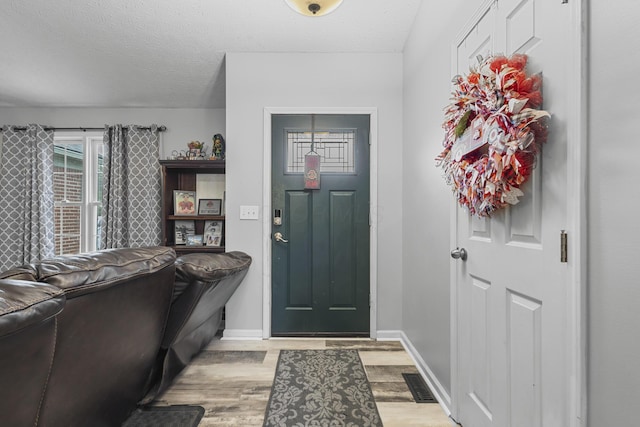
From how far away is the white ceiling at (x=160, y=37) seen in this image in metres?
2.31

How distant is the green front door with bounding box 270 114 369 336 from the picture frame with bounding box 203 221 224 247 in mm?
1027

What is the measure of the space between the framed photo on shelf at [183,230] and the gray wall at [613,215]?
365cm

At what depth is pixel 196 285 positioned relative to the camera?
1.70m

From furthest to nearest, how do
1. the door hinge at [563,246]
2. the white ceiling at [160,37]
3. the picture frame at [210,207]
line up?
the picture frame at [210,207] → the white ceiling at [160,37] → the door hinge at [563,246]

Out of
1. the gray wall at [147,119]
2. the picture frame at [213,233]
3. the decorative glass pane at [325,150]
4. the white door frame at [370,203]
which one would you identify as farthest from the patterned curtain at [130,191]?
the decorative glass pane at [325,150]

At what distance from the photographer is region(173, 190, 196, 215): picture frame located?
12.2ft

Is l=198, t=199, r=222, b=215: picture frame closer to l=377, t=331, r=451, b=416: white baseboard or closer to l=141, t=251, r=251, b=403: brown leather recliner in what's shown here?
l=141, t=251, r=251, b=403: brown leather recliner

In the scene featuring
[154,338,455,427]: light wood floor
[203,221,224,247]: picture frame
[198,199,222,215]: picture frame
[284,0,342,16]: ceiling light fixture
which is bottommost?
[154,338,455,427]: light wood floor

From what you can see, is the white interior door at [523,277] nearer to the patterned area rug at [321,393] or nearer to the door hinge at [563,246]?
the door hinge at [563,246]

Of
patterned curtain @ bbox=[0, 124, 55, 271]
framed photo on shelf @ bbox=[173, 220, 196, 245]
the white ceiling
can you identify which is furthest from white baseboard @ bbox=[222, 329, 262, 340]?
patterned curtain @ bbox=[0, 124, 55, 271]

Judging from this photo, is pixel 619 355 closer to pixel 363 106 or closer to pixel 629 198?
pixel 629 198

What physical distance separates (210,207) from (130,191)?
1163mm

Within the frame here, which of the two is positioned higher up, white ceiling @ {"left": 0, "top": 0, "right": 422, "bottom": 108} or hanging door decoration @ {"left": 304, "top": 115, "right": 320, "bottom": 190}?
white ceiling @ {"left": 0, "top": 0, "right": 422, "bottom": 108}

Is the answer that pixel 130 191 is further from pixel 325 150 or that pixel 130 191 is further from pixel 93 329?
pixel 93 329
